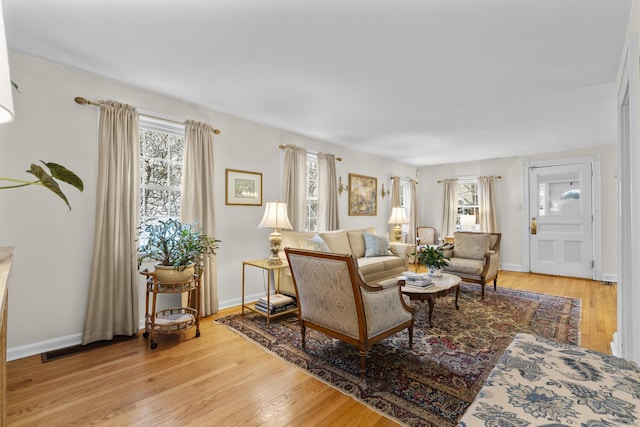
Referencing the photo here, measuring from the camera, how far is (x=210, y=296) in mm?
3641

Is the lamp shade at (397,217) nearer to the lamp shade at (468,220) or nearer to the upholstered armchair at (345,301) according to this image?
the lamp shade at (468,220)

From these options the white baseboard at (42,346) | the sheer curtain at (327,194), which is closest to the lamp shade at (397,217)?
the sheer curtain at (327,194)

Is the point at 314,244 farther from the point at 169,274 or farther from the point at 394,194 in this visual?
the point at 394,194

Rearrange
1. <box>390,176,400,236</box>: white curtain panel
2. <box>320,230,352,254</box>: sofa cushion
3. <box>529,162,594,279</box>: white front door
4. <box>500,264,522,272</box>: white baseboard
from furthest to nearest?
<box>390,176,400,236</box>: white curtain panel → <box>500,264,522,272</box>: white baseboard → <box>529,162,594,279</box>: white front door → <box>320,230,352,254</box>: sofa cushion

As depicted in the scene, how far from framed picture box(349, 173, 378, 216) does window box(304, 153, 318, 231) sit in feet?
2.79

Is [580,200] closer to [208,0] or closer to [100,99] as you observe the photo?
[208,0]

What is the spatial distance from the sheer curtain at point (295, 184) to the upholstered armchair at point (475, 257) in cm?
234

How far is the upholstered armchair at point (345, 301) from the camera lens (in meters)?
2.24

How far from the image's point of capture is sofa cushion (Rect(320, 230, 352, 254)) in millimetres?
4332

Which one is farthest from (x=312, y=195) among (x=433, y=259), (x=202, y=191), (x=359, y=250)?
(x=433, y=259)

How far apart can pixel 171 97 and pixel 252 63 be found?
1323mm

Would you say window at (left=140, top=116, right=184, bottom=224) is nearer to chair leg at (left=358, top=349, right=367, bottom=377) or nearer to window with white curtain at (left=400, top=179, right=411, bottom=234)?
chair leg at (left=358, top=349, right=367, bottom=377)

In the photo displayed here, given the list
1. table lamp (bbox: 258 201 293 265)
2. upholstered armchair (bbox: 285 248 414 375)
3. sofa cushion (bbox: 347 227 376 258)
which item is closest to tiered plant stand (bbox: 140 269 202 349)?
table lamp (bbox: 258 201 293 265)

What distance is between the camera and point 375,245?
193 inches
